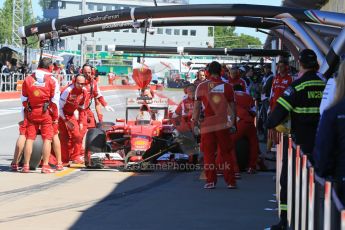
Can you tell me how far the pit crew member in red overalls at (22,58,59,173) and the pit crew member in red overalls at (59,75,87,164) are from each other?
1.18 m

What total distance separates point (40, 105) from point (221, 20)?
3.29 m

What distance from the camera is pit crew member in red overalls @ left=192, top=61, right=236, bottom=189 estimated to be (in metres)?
11.8

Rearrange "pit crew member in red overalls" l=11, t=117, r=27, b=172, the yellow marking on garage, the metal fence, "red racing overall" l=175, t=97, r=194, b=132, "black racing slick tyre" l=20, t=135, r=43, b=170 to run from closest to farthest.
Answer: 1. the metal fence
2. the yellow marking on garage
3. "pit crew member in red overalls" l=11, t=117, r=27, b=172
4. "black racing slick tyre" l=20, t=135, r=43, b=170
5. "red racing overall" l=175, t=97, r=194, b=132

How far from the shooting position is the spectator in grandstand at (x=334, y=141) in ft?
17.7

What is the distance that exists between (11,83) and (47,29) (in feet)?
103

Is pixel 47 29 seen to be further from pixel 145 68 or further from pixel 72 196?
pixel 72 196

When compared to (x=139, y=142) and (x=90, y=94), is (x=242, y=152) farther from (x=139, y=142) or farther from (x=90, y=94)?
(x=90, y=94)

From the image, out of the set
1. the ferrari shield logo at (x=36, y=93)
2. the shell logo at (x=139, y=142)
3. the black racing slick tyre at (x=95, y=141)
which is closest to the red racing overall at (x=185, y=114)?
the shell logo at (x=139, y=142)

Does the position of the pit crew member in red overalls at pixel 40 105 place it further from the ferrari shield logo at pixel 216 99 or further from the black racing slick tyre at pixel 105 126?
the ferrari shield logo at pixel 216 99

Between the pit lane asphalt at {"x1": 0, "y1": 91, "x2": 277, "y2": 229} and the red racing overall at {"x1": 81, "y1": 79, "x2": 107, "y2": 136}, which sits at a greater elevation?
the red racing overall at {"x1": 81, "y1": 79, "x2": 107, "y2": 136}

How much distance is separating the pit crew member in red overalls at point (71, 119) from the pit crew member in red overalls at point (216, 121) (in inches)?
131

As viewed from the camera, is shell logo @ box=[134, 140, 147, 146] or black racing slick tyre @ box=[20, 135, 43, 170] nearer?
black racing slick tyre @ box=[20, 135, 43, 170]

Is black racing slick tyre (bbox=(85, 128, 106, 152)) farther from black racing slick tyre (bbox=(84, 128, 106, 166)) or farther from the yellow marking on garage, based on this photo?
the yellow marking on garage

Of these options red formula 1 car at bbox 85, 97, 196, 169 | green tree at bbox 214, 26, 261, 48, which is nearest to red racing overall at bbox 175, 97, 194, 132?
red formula 1 car at bbox 85, 97, 196, 169
